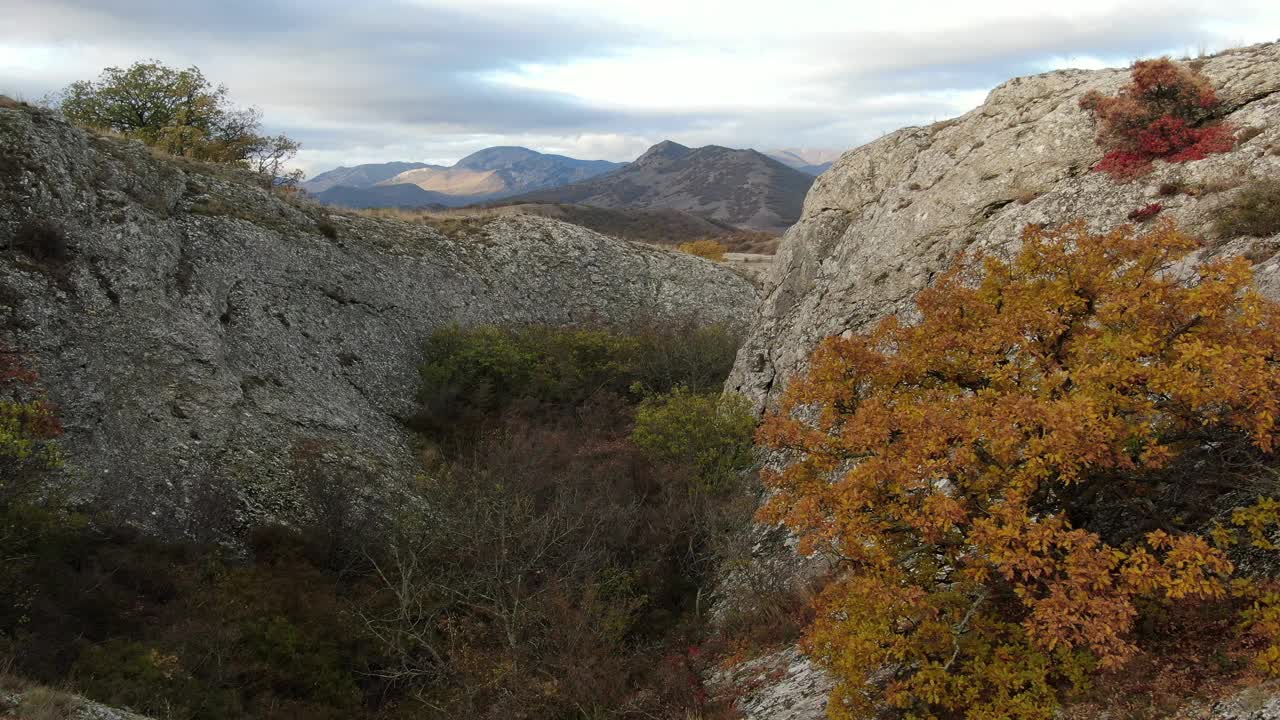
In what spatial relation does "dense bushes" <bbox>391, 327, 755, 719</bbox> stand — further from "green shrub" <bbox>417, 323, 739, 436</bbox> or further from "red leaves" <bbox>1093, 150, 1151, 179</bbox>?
"red leaves" <bbox>1093, 150, 1151, 179</bbox>

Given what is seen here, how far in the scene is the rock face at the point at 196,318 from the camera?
2225 cm

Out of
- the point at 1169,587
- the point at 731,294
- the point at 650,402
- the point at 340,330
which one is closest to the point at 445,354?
the point at 340,330

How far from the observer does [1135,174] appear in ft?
71.6

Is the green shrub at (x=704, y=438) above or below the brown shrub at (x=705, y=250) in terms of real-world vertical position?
below

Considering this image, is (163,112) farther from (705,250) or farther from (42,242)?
(705,250)

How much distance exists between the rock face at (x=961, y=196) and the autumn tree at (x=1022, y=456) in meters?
9.56

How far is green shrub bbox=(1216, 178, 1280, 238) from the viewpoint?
659 inches

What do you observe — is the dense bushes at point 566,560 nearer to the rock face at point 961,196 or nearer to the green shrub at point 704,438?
the green shrub at point 704,438

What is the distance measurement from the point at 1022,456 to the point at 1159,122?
18.8m

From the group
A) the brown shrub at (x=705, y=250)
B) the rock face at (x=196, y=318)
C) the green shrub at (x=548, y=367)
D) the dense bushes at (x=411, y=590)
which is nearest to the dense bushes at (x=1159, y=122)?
the dense bushes at (x=411, y=590)

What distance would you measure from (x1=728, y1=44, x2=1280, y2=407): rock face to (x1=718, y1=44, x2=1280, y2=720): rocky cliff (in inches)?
2.0

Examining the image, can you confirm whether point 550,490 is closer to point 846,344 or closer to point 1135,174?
point 846,344

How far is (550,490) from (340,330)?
16.1 m

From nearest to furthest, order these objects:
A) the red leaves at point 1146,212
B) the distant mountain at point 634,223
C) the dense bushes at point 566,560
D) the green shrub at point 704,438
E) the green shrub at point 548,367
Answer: the dense bushes at point 566,560 → the red leaves at point 1146,212 → the green shrub at point 704,438 → the green shrub at point 548,367 → the distant mountain at point 634,223
